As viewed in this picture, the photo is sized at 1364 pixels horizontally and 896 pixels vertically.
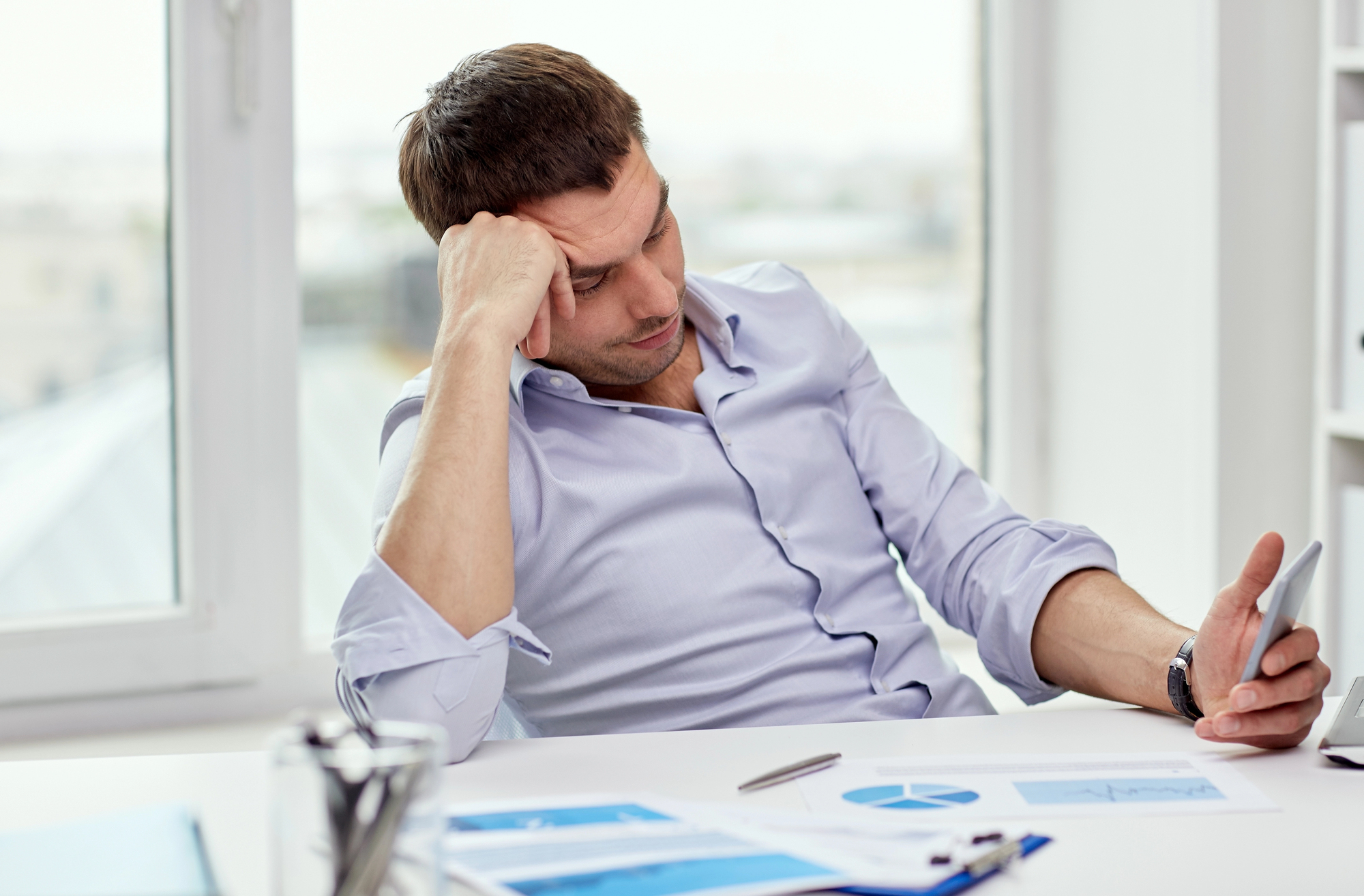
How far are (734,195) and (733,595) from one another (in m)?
1.03

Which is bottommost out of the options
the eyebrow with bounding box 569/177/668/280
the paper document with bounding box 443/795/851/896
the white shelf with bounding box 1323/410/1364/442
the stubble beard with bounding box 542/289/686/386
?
the paper document with bounding box 443/795/851/896

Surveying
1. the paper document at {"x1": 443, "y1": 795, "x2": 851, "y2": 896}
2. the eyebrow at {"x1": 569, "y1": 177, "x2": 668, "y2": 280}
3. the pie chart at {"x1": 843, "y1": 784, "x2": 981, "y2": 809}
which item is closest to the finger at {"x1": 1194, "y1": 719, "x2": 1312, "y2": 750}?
the pie chart at {"x1": 843, "y1": 784, "x2": 981, "y2": 809}

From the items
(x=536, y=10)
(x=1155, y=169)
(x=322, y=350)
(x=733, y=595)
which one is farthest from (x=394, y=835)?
(x=1155, y=169)

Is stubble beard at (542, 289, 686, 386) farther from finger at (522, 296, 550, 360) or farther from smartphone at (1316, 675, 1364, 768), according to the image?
smartphone at (1316, 675, 1364, 768)

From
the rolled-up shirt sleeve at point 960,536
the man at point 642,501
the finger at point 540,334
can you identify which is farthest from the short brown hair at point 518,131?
the rolled-up shirt sleeve at point 960,536

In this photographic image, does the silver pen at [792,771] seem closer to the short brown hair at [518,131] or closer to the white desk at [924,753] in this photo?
the white desk at [924,753]

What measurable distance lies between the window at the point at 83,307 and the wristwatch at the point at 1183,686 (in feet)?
4.53

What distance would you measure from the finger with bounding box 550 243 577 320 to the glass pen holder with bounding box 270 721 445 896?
27.0 inches

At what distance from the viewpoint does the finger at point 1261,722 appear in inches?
33.3

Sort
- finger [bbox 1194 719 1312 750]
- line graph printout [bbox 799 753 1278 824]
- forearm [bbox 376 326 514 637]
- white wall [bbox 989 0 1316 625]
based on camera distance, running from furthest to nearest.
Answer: white wall [bbox 989 0 1316 625]
forearm [bbox 376 326 514 637]
finger [bbox 1194 719 1312 750]
line graph printout [bbox 799 753 1278 824]

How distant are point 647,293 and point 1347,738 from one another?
2.30ft

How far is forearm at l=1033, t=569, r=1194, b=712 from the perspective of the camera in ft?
3.35

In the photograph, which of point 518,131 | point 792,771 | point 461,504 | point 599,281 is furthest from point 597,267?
point 792,771

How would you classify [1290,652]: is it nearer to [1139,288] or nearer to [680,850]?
[680,850]
